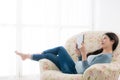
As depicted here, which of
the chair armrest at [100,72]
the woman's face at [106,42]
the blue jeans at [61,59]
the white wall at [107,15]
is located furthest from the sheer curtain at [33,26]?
the chair armrest at [100,72]

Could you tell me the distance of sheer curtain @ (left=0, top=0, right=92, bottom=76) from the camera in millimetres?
4070

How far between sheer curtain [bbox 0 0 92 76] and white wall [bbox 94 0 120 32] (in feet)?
0.84

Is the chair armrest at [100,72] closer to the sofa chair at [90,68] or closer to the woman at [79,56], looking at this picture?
the sofa chair at [90,68]

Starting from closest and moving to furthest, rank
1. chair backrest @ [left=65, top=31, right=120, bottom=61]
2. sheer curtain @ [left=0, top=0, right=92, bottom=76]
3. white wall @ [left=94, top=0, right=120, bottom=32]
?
chair backrest @ [left=65, top=31, right=120, bottom=61] < sheer curtain @ [left=0, top=0, right=92, bottom=76] < white wall @ [left=94, top=0, right=120, bottom=32]

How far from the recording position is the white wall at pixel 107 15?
14.6 feet

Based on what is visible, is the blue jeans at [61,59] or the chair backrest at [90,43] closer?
the blue jeans at [61,59]

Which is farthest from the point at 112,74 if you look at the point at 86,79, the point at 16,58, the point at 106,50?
the point at 16,58

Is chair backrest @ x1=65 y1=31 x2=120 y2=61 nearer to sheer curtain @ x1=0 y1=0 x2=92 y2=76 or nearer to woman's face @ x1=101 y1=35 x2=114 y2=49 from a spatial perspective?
woman's face @ x1=101 y1=35 x2=114 y2=49

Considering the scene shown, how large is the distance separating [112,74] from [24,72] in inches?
85.4

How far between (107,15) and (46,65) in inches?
86.3

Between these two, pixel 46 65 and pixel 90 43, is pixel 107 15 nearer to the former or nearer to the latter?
pixel 90 43

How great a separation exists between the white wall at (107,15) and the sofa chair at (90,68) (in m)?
1.48

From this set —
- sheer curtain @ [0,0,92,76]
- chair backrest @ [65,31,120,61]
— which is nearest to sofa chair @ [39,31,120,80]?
chair backrest @ [65,31,120,61]

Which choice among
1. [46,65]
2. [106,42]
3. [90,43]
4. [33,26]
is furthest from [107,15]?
[46,65]
